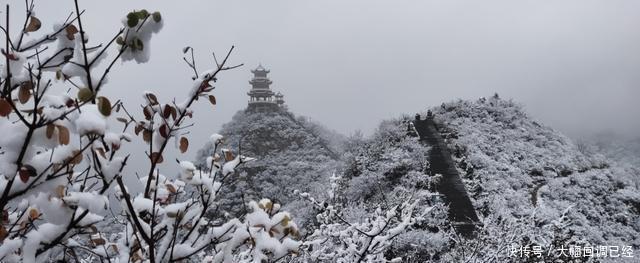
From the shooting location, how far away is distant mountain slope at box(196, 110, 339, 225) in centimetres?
3044

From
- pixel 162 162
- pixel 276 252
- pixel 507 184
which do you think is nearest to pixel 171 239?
pixel 162 162

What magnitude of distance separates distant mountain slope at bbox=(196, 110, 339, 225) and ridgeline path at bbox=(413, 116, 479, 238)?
8.96 metres

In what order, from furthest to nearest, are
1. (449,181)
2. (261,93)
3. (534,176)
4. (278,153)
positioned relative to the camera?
(261,93)
(278,153)
(534,176)
(449,181)

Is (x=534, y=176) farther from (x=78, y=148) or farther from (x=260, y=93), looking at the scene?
(x=260, y=93)

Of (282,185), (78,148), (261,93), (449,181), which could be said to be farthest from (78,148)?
(261,93)

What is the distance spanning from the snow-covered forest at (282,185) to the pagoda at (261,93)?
0.45 ft

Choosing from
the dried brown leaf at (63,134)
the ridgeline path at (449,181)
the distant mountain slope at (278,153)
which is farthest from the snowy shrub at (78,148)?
the distant mountain slope at (278,153)

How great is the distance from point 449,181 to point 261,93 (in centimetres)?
2897

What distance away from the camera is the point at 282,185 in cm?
3138

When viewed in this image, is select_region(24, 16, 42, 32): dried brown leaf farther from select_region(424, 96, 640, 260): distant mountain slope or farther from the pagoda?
the pagoda

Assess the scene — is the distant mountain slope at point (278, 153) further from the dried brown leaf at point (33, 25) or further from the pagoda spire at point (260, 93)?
the dried brown leaf at point (33, 25)

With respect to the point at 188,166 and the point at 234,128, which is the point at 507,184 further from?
the point at 234,128

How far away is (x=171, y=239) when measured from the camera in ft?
5.74

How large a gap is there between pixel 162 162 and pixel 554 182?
67.7 feet
